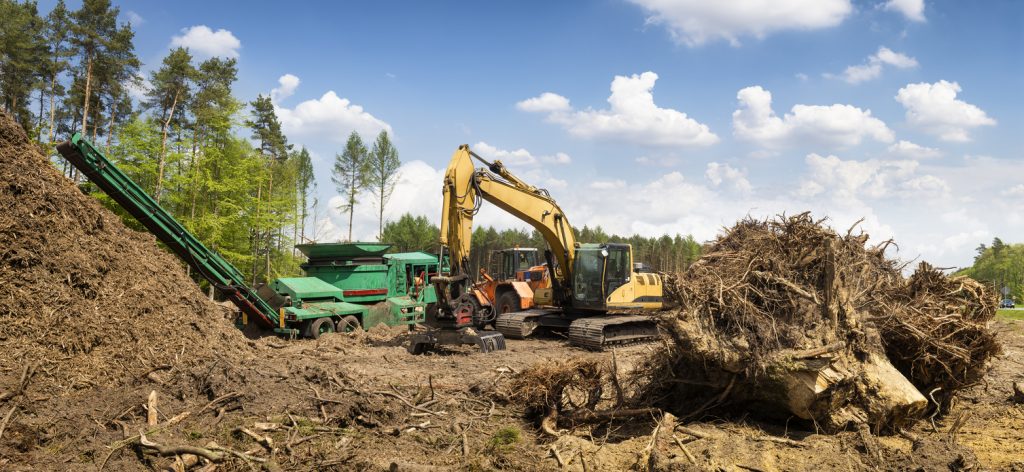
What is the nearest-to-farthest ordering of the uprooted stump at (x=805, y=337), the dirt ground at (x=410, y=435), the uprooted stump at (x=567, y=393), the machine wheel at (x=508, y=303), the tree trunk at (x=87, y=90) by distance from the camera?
the dirt ground at (x=410, y=435) < the uprooted stump at (x=805, y=337) < the uprooted stump at (x=567, y=393) < the machine wheel at (x=508, y=303) < the tree trunk at (x=87, y=90)

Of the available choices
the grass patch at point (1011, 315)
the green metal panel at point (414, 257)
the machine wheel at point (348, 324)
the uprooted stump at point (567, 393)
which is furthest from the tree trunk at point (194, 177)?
the grass patch at point (1011, 315)

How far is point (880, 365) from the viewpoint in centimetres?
678

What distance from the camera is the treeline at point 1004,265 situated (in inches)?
2033

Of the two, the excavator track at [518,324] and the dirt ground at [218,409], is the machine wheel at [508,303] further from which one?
the dirt ground at [218,409]

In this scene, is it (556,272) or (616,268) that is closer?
(616,268)

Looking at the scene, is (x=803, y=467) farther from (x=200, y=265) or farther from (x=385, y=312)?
(x=385, y=312)

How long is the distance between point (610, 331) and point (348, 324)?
234 inches

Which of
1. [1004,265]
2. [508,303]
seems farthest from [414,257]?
[1004,265]

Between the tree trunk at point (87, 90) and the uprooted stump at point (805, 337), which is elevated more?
the tree trunk at point (87, 90)

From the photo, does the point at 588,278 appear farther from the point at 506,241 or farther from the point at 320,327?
the point at 506,241

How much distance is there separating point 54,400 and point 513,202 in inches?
359

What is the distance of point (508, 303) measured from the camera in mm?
17875

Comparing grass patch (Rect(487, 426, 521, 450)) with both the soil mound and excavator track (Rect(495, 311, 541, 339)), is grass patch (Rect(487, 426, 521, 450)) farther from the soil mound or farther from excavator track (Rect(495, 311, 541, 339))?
excavator track (Rect(495, 311, 541, 339))

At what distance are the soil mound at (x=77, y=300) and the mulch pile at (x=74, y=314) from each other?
1 cm
